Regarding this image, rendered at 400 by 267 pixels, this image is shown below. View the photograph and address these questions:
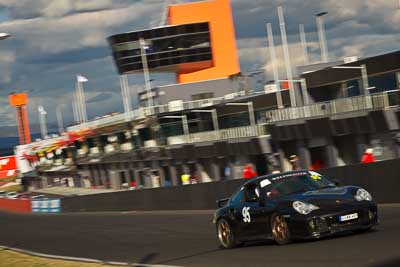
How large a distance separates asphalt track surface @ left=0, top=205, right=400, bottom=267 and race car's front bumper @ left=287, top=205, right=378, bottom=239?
19cm

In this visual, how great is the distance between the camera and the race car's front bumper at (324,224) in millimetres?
12109

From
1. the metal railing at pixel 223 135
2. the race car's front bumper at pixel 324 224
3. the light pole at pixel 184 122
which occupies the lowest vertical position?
the race car's front bumper at pixel 324 224

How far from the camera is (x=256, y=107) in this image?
2451 inches

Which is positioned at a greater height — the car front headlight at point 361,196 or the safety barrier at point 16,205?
the car front headlight at point 361,196

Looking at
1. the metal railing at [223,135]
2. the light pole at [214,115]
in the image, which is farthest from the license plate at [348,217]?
the light pole at [214,115]

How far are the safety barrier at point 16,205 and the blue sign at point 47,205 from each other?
183 centimetres

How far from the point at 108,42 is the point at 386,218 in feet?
268

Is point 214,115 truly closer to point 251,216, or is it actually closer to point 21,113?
point 251,216

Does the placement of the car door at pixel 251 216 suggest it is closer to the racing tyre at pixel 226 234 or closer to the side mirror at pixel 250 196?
the side mirror at pixel 250 196

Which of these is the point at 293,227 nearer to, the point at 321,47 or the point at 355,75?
the point at 355,75

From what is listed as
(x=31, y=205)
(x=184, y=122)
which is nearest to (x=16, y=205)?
(x=31, y=205)

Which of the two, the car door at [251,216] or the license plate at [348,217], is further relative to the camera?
the car door at [251,216]

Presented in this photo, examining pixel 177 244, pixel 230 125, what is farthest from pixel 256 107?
pixel 177 244

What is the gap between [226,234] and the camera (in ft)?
47.6
